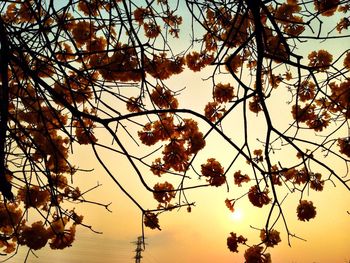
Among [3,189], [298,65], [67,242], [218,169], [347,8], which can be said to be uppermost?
[347,8]

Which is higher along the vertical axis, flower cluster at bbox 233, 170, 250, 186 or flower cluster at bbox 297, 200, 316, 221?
flower cluster at bbox 233, 170, 250, 186

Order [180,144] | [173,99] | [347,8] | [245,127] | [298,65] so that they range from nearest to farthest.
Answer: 1. [298,65]
2. [245,127]
3. [180,144]
4. [173,99]
5. [347,8]

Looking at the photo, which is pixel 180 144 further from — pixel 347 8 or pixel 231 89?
pixel 347 8

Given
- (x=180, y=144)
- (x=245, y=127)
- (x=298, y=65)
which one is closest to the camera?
(x=298, y=65)

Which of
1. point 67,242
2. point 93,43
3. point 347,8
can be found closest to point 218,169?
point 67,242

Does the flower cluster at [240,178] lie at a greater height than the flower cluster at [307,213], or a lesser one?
greater

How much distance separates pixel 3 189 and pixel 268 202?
2221 mm

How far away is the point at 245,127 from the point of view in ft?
7.13

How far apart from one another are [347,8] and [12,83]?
12.8ft

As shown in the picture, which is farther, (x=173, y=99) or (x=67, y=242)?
(x=173, y=99)

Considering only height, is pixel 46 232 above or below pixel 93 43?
below

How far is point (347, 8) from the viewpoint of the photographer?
13.9ft

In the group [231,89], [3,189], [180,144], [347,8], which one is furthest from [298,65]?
[347,8]

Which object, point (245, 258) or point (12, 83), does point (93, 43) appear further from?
point (245, 258)
